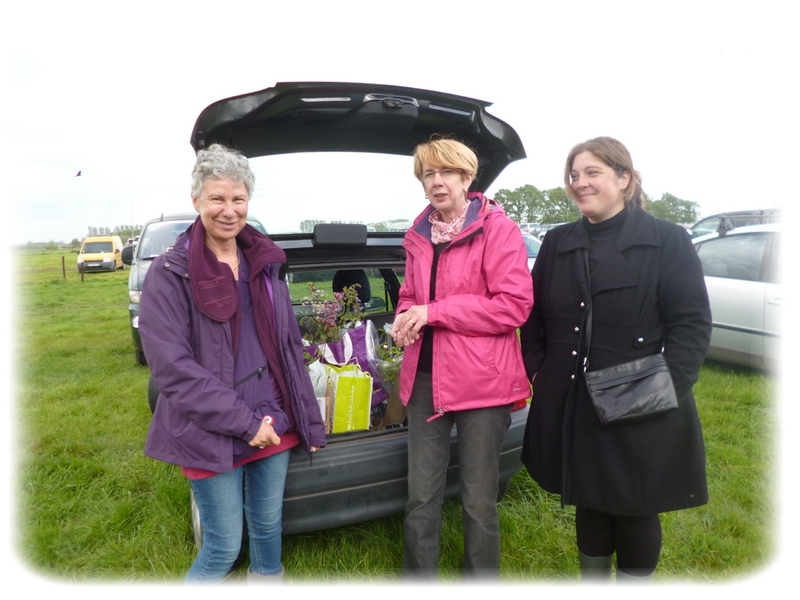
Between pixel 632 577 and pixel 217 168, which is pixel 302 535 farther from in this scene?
pixel 217 168

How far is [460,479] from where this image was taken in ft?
6.41

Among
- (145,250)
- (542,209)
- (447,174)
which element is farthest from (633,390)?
(542,209)

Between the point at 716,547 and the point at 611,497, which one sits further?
the point at 716,547

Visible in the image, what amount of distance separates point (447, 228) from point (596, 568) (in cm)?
144

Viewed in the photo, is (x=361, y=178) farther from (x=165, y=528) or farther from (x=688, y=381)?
(x=165, y=528)

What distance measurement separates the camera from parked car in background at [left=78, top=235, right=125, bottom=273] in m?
23.3

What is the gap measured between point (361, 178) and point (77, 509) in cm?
240

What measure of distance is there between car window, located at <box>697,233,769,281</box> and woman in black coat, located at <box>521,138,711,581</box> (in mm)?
3947

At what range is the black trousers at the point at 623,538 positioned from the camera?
1852 mm

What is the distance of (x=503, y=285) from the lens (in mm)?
1826

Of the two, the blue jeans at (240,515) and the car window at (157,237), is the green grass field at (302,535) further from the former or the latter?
the car window at (157,237)

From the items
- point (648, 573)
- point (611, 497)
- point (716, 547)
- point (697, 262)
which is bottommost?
point (716, 547)

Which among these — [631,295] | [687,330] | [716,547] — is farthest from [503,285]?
[716,547]

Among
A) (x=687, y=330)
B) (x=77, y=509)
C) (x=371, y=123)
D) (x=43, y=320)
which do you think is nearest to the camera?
(x=687, y=330)
